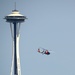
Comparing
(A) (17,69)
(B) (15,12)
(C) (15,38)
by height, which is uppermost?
(B) (15,12)

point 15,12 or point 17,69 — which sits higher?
point 15,12

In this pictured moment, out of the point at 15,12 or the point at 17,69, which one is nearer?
the point at 15,12

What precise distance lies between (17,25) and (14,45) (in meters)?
2.80

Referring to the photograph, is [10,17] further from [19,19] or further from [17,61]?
[17,61]

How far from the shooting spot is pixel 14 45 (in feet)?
182

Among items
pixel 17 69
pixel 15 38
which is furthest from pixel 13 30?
pixel 17 69

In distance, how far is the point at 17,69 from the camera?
56344mm

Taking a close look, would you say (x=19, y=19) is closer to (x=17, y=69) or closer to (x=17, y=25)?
(x=17, y=25)

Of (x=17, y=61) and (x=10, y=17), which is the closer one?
(x=10, y=17)

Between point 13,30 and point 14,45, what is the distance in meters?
1.97

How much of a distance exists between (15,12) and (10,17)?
0.94 metres

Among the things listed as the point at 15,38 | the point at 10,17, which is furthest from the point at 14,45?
the point at 10,17

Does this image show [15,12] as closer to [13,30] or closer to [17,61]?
[13,30]

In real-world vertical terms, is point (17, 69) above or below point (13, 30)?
below
